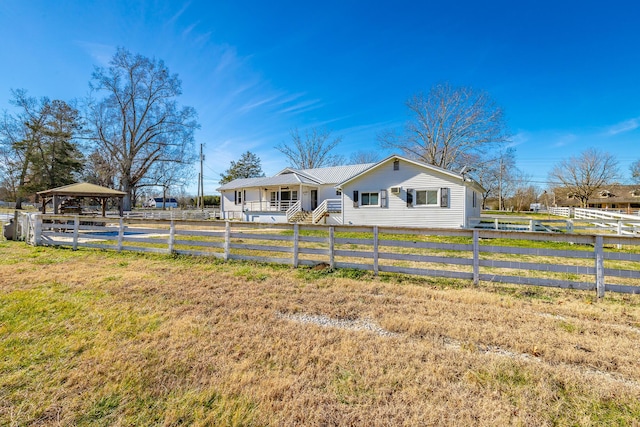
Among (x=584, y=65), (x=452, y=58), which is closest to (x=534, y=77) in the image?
(x=584, y=65)

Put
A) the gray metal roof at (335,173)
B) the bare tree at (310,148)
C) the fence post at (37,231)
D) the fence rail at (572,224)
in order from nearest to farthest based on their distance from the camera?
1. the fence post at (37,231)
2. the fence rail at (572,224)
3. the gray metal roof at (335,173)
4. the bare tree at (310,148)

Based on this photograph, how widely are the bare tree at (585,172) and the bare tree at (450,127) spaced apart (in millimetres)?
33369

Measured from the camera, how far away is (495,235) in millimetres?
5219

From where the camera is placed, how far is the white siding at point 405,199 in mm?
14125

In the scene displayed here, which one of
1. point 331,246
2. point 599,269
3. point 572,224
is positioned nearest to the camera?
point 599,269

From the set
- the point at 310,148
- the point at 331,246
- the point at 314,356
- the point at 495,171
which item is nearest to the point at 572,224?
the point at 331,246

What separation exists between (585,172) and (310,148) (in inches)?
1787

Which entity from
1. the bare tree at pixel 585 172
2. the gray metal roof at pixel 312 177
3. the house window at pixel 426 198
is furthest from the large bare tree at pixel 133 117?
the bare tree at pixel 585 172

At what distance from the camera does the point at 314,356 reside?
2.64 meters

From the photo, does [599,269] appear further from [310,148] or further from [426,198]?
[310,148]

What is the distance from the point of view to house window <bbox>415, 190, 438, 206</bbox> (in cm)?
1450

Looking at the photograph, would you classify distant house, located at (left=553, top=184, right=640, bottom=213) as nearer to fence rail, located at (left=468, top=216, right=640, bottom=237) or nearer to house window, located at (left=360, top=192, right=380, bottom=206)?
fence rail, located at (left=468, top=216, right=640, bottom=237)

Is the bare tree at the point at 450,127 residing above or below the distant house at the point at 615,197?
above

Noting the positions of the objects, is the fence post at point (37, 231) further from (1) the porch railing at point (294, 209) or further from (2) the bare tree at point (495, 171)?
(2) the bare tree at point (495, 171)
